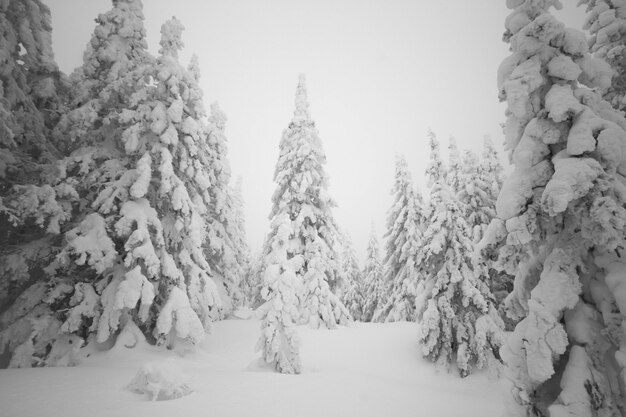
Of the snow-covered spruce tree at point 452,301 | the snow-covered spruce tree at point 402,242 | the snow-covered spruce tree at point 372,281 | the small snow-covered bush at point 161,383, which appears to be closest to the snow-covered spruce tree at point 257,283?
the small snow-covered bush at point 161,383

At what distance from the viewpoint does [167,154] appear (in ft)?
35.9

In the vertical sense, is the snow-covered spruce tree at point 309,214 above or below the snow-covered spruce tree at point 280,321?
above

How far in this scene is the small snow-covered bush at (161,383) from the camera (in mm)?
6148

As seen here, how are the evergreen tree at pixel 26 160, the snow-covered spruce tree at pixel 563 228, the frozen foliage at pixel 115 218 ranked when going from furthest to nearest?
1. the frozen foliage at pixel 115 218
2. the evergreen tree at pixel 26 160
3. the snow-covered spruce tree at pixel 563 228

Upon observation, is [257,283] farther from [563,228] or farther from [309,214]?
[563,228]

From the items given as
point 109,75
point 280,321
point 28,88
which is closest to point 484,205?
point 280,321

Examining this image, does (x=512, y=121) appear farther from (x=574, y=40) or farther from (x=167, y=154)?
(x=167, y=154)

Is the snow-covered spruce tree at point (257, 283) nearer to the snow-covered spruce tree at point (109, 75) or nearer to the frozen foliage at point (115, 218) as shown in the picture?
the frozen foliage at point (115, 218)

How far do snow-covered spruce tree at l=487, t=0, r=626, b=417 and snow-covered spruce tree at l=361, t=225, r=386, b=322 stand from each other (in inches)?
1210

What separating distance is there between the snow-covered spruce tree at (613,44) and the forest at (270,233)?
5 cm

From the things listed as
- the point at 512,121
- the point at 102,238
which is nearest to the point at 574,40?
the point at 512,121

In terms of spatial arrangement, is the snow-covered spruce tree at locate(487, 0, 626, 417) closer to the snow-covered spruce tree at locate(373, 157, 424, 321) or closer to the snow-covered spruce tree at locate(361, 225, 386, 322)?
the snow-covered spruce tree at locate(373, 157, 424, 321)

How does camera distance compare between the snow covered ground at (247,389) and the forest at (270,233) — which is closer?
the forest at (270,233)

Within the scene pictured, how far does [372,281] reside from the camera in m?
35.8
